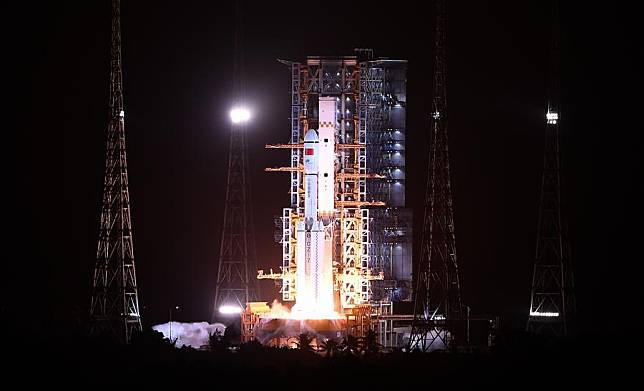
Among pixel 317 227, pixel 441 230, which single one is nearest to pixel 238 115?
pixel 317 227

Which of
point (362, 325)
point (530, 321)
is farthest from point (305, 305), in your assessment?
point (530, 321)

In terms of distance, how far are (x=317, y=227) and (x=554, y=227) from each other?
7.81 meters

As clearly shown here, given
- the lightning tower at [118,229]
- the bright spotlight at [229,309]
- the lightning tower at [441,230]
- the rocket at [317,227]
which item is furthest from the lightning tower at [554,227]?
the lightning tower at [118,229]

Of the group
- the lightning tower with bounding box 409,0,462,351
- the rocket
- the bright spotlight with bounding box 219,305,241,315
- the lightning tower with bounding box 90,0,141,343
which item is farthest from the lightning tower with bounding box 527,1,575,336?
the lightning tower with bounding box 90,0,141,343

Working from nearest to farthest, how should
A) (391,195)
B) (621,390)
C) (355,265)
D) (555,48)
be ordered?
(621,390), (555,48), (355,265), (391,195)

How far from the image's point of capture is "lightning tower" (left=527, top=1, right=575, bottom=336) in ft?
182

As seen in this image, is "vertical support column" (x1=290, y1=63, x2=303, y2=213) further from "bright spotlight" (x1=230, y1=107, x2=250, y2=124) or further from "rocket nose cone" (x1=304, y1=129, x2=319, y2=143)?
"rocket nose cone" (x1=304, y1=129, x2=319, y2=143)

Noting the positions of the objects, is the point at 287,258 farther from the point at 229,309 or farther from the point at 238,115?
the point at 238,115

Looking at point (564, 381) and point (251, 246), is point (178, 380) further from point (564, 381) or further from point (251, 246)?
point (251, 246)

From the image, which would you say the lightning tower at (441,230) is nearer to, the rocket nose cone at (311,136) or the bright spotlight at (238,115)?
the rocket nose cone at (311,136)

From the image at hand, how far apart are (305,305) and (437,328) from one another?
4532mm

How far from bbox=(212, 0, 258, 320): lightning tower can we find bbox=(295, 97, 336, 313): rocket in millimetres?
2689

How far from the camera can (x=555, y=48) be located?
5550 cm

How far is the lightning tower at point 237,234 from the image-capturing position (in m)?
60.1
